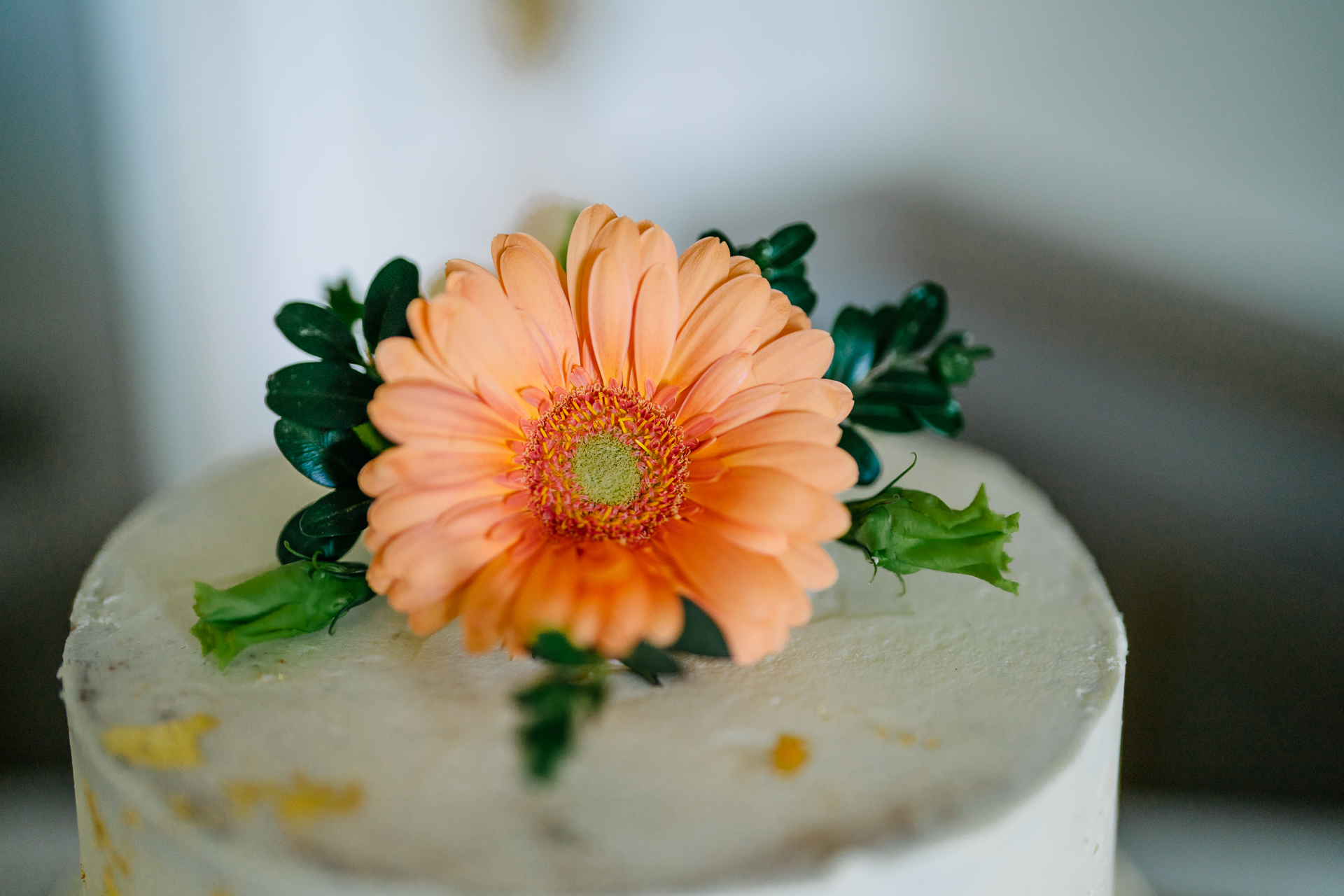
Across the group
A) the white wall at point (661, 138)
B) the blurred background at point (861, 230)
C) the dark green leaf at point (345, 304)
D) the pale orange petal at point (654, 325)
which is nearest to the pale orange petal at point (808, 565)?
the pale orange petal at point (654, 325)

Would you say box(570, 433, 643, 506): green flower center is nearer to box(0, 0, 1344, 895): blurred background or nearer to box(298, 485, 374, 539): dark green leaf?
box(298, 485, 374, 539): dark green leaf

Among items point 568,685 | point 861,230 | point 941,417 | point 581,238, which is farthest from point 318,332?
point 861,230

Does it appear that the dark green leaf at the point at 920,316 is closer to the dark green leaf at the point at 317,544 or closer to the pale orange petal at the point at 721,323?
the pale orange petal at the point at 721,323

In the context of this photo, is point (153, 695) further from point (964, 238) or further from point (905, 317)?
point (964, 238)

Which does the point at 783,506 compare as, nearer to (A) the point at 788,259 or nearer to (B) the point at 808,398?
(B) the point at 808,398

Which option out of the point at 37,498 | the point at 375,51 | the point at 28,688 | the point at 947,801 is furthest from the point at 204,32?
the point at 947,801

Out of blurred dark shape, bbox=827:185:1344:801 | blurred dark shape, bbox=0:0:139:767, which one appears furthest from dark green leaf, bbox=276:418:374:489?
blurred dark shape, bbox=827:185:1344:801
